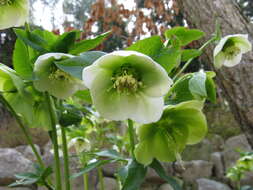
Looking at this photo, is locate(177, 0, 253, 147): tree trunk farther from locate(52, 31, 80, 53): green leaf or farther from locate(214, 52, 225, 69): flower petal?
locate(52, 31, 80, 53): green leaf

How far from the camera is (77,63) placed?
0.30 meters

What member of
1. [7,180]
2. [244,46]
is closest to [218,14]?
[244,46]

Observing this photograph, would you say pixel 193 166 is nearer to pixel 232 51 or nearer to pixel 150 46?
pixel 232 51

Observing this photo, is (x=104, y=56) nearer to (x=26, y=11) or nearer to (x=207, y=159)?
(x=26, y=11)

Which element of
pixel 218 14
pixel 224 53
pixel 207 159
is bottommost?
pixel 207 159

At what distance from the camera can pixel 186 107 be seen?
1.11 ft

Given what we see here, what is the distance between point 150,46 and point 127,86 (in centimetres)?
6

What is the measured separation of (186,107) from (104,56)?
0.11m

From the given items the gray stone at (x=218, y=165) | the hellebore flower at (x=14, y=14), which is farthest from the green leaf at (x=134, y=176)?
the gray stone at (x=218, y=165)

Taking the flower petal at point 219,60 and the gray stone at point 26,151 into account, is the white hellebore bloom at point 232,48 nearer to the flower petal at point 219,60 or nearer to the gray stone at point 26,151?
the flower petal at point 219,60

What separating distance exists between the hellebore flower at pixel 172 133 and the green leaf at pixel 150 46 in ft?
0.22

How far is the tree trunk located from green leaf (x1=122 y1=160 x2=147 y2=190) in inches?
31.8

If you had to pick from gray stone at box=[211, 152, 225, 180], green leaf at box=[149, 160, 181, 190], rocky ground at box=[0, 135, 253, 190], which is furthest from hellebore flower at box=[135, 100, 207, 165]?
gray stone at box=[211, 152, 225, 180]

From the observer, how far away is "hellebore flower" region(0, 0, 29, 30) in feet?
1.25
